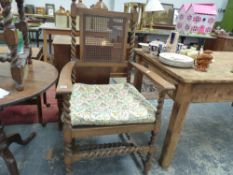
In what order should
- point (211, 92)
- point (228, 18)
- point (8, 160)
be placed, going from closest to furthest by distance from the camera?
point (8, 160), point (211, 92), point (228, 18)

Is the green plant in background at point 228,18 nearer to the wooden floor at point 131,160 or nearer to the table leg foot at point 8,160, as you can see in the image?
the wooden floor at point 131,160

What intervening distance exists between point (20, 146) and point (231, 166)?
5.11 feet

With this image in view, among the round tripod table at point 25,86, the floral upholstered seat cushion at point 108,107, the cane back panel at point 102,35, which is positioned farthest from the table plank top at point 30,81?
the cane back panel at point 102,35

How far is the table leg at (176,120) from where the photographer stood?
1.11 m

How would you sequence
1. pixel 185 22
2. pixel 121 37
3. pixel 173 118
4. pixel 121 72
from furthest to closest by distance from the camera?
1. pixel 121 72
2. pixel 185 22
3. pixel 121 37
4. pixel 173 118

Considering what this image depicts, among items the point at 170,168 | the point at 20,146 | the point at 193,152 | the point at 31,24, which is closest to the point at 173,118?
the point at 170,168

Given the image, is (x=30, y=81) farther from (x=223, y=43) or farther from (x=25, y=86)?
(x=223, y=43)

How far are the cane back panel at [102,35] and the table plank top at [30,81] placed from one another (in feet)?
1.03

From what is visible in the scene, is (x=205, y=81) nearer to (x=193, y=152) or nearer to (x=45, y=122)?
(x=193, y=152)

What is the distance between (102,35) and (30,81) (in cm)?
62

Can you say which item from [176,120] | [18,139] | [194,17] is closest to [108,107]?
[176,120]

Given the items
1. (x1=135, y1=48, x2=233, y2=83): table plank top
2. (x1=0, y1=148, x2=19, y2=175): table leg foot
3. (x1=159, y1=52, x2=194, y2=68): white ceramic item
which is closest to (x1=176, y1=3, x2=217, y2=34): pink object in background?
(x1=135, y1=48, x2=233, y2=83): table plank top

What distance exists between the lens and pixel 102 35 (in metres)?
1.39

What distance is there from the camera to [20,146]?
1.43m
